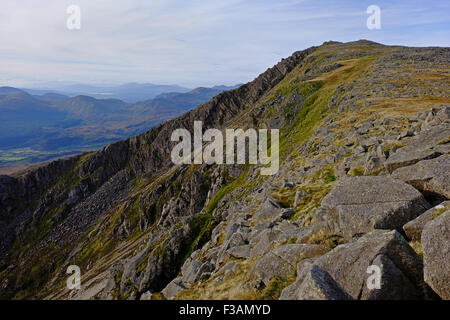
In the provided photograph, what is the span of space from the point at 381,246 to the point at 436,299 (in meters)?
2.34

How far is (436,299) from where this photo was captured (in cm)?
927

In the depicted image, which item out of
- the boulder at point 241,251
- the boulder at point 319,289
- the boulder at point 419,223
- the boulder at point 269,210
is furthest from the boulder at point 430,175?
the boulder at point 241,251

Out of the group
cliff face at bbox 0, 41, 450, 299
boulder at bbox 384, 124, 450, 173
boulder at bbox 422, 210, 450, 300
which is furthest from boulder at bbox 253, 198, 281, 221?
boulder at bbox 422, 210, 450, 300

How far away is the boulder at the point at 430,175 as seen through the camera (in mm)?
13609

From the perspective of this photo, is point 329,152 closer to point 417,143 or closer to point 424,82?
point 417,143

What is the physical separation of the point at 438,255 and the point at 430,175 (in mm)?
6620

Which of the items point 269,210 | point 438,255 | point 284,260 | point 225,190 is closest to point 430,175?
point 438,255

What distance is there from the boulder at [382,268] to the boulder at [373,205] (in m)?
2.02

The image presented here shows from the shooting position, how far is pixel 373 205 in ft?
45.8

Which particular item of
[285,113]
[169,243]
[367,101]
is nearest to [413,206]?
[169,243]

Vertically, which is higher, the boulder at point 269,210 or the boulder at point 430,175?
the boulder at point 430,175

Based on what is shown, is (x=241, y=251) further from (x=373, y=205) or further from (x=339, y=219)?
(x=373, y=205)

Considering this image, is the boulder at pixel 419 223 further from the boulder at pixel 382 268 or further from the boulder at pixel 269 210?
the boulder at pixel 269 210

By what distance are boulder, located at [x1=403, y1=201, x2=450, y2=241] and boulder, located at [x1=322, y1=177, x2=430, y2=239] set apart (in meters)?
0.96
